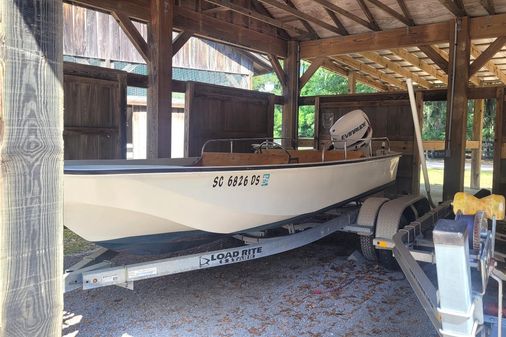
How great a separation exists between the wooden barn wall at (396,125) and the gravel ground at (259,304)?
155 inches

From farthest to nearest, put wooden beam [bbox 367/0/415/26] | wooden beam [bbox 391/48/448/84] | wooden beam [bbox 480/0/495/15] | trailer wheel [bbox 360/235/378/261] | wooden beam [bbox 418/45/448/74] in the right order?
wooden beam [bbox 391/48/448/84]
wooden beam [bbox 418/45/448/74]
wooden beam [bbox 367/0/415/26]
wooden beam [bbox 480/0/495/15]
trailer wheel [bbox 360/235/378/261]

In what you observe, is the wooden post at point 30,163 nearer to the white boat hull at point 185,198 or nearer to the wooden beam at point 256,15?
the white boat hull at point 185,198

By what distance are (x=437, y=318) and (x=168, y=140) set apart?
5.16m

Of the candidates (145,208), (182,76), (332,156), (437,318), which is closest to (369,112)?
(332,156)

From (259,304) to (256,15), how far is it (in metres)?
5.48

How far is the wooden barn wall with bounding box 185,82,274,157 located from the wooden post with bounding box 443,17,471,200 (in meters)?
3.49

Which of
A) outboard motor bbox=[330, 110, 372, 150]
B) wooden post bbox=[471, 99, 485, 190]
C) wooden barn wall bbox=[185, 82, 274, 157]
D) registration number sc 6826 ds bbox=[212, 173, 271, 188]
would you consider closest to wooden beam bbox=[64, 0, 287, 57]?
wooden barn wall bbox=[185, 82, 274, 157]

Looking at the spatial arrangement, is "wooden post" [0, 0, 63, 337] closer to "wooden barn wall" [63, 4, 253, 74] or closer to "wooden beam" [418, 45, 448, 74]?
"wooden beam" [418, 45, 448, 74]

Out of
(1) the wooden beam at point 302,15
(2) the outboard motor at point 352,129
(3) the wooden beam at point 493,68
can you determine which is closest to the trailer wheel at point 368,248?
(2) the outboard motor at point 352,129

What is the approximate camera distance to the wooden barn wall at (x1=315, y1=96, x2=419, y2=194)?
841 cm

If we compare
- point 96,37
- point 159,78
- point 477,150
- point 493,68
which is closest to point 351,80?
point 493,68

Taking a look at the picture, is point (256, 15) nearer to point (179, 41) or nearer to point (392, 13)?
point (179, 41)

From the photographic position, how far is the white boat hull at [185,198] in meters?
2.94

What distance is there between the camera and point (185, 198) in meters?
3.31
